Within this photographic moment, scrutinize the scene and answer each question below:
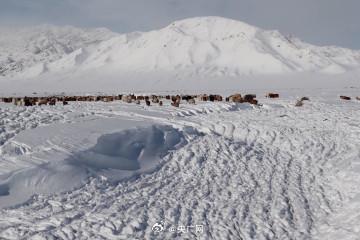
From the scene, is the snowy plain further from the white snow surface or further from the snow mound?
the white snow surface

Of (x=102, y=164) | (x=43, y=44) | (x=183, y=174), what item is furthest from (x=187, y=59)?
(x=43, y=44)

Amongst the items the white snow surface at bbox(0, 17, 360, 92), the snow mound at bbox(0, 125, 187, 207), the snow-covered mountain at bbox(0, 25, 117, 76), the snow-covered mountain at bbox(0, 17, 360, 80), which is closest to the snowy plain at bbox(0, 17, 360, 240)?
the snow mound at bbox(0, 125, 187, 207)

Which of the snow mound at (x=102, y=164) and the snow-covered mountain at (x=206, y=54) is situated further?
the snow-covered mountain at (x=206, y=54)

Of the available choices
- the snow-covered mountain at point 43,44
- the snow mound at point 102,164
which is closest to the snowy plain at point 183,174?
the snow mound at point 102,164

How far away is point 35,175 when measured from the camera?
934cm

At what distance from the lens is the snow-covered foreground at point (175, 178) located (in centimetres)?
790

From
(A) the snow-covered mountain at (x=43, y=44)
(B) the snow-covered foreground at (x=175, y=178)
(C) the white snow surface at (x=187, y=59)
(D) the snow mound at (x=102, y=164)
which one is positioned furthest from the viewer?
(A) the snow-covered mountain at (x=43, y=44)

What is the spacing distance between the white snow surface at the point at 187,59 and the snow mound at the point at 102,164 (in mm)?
53483

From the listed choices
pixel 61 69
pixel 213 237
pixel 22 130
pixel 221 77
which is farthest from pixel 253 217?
pixel 61 69

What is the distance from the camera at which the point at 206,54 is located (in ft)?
306

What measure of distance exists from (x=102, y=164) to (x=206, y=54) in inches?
3318

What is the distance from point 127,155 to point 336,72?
3017 inches

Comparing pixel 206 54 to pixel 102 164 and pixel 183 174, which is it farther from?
pixel 102 164

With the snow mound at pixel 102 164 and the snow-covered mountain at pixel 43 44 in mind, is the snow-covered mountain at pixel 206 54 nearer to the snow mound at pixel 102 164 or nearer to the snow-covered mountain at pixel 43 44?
the snow-covered mountain at pixel 43 44
